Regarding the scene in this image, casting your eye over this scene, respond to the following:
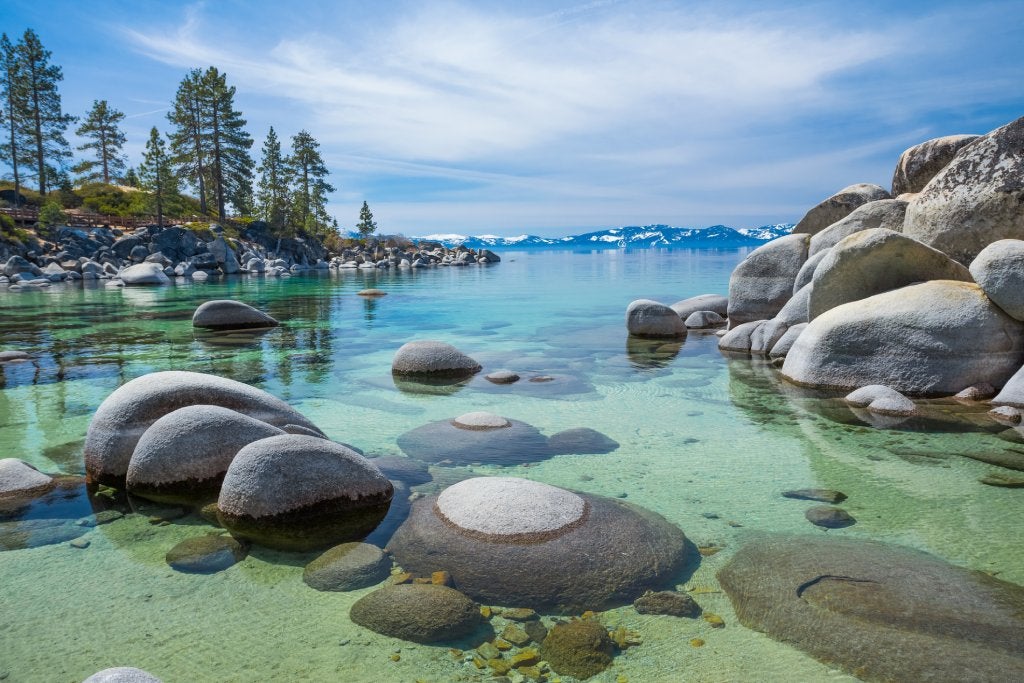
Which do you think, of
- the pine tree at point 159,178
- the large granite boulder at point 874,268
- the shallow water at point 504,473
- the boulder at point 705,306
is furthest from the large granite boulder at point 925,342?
the pine tree at point 159,178

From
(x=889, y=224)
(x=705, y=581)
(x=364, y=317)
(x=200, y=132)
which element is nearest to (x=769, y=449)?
(x=705, y=581)

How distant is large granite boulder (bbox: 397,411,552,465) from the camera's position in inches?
289

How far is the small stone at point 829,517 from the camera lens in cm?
548

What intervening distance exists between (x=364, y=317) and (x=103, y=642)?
20.9 meters

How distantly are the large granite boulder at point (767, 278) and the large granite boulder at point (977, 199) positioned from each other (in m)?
4.24

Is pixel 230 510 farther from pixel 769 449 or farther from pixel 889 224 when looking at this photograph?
pixel 889 224

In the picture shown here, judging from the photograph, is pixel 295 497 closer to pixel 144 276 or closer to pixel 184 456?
pixel 184 456

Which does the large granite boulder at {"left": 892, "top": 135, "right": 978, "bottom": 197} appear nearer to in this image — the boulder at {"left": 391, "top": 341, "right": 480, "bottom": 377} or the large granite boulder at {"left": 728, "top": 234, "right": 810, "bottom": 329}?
the large granite boulder at {"left": 728, "top": 234, "right": 810, "bottom": 329}

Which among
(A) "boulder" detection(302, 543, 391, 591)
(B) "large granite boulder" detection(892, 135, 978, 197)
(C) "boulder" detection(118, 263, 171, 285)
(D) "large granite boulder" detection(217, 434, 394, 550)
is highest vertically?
(B) "large granite boulder" detection(892, 135, 978, 197)

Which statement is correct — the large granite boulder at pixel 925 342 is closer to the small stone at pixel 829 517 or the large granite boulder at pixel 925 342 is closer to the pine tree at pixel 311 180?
the small stone at pixel 829 517

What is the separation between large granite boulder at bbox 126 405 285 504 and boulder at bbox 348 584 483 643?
258 centimetres

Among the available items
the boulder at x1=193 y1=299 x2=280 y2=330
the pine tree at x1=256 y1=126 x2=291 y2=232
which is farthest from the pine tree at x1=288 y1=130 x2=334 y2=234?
the boulder at x1=193 y1=299 x2=280 y2=330

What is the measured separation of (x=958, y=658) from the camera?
3.50 m

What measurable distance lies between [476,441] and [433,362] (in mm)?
4657
